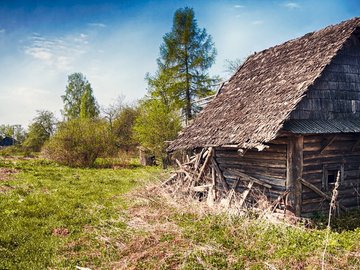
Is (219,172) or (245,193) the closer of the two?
(245,193)

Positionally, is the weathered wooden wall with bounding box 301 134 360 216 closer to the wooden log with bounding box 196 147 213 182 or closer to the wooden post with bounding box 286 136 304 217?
the wooden post with bounding box 286 136 304 217

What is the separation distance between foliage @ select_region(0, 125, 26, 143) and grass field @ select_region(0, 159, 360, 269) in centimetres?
6969

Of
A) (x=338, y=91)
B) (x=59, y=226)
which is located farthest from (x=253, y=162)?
(x=59, y=226)

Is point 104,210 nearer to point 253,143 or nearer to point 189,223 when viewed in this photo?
point 189,223

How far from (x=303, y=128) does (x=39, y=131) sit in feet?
153

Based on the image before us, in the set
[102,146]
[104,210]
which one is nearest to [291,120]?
[104,210]

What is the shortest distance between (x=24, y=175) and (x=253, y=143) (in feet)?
50.7

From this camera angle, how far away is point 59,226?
887 centimetres

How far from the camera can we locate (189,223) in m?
8.37

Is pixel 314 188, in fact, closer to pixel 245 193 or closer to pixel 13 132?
pixel 245 193

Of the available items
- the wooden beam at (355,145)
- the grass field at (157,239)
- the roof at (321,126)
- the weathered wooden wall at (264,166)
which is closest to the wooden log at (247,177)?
the weathered wooden wall at (264,166)

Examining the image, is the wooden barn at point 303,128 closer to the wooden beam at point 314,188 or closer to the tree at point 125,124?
the wooden beam at point 314,188

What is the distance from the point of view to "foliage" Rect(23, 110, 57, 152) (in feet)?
151

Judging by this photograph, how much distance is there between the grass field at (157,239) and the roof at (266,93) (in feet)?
7.75
